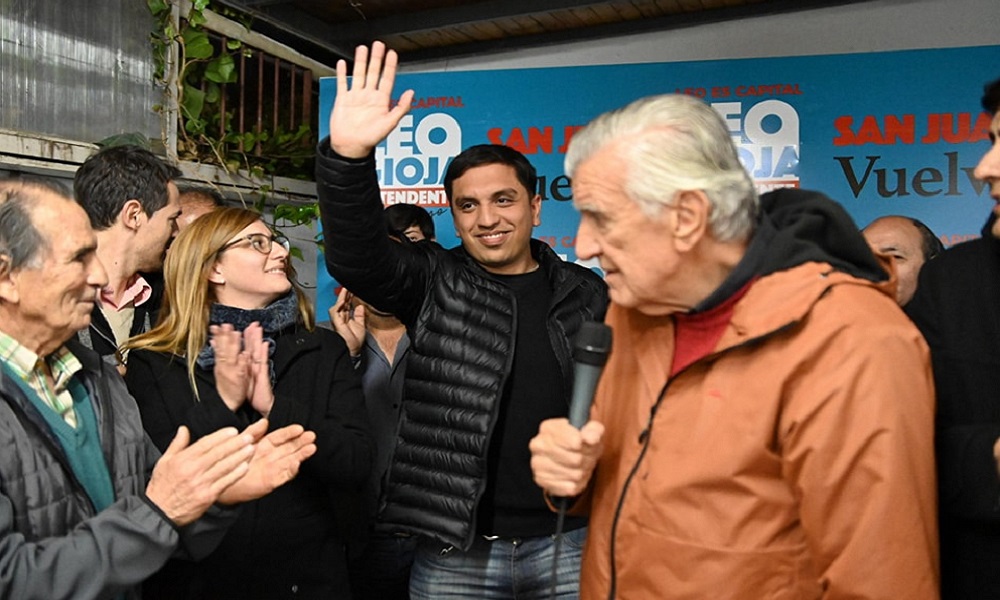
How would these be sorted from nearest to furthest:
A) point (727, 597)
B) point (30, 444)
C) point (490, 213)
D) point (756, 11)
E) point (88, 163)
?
point (727, 597), point (30, 444), point (490, 213), point (88, 163), point (756, 11)

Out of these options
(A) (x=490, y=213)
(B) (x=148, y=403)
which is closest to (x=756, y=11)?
(A) (x=490, y=213)

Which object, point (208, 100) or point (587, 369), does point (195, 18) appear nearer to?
point (208, 100)

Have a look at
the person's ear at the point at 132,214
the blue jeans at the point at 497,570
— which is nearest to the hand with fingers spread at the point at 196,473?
the blue jeans at the point at 497,570

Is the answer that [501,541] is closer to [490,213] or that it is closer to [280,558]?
[280,558]

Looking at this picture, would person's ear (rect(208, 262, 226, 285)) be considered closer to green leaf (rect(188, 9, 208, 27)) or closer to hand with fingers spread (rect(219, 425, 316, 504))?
hand with fingers spread (rect(219, 425, 316, 504))

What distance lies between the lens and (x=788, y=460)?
1.18 m

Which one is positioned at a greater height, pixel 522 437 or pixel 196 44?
pixel 196 44

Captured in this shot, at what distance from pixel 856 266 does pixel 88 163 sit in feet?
8.14

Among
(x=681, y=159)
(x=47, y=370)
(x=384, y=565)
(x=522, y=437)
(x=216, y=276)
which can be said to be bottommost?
(x=384, y=565)

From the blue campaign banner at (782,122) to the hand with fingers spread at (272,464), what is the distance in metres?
2.28

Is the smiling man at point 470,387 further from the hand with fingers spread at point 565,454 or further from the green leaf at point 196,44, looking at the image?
the green leaf at point 196,44

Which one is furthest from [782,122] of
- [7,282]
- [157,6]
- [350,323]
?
[7,282]

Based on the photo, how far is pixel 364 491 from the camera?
7.64 feet

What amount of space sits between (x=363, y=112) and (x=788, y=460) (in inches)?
47.3
